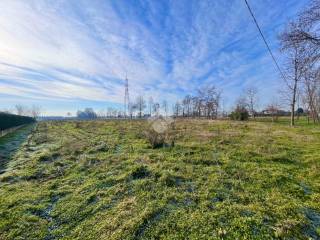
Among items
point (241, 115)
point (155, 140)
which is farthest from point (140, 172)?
point (241, 115)

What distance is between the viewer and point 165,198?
16.5 feet

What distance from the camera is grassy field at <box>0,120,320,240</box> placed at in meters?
3.79

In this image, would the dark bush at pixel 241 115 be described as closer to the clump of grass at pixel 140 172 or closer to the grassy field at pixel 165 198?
the grassy field at pixel 165 198

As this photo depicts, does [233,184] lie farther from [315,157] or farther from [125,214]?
[315,157]

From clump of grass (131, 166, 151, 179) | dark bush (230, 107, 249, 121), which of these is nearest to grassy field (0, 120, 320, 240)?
clump of grass (131, 166, 151, 179)

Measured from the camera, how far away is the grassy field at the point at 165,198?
379 cm

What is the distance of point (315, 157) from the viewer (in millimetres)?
8414

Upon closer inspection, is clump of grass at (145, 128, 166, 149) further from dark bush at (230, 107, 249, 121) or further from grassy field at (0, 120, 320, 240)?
dark bush at (230, 107, 249, 121)

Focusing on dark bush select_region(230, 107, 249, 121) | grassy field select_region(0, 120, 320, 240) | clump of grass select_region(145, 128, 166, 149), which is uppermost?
dark bush select_region(230, 107, 249, 121)

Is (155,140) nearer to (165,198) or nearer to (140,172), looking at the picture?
(140,172)

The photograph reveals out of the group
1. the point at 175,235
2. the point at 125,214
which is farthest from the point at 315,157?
the point at 125,214

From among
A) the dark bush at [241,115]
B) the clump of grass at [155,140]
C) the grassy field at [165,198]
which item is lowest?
the grassy field at [165,198]

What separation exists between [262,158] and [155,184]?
5.21m

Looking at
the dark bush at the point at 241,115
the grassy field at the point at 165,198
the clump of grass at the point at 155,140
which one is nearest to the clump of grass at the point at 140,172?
the grassy field at the point at 165,198
